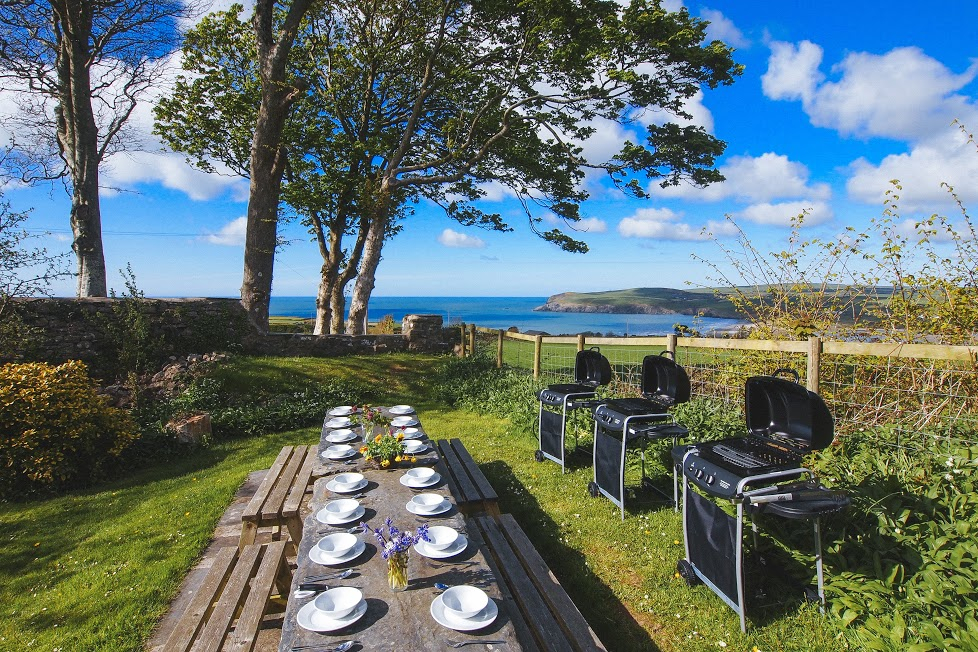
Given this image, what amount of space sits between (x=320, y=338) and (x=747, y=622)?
35.2ft

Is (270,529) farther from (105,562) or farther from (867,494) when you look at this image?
(867,494)

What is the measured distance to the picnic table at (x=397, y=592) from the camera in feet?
5.57

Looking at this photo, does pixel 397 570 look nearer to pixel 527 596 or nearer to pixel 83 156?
pixel 527 596

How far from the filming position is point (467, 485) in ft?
12.7

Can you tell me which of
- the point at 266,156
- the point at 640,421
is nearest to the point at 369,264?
the point at 266,156

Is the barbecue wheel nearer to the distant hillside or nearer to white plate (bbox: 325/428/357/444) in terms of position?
white plate (bbox: 325/428/357/444)

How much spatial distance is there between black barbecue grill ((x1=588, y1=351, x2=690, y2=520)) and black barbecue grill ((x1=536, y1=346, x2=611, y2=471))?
689 millimetres

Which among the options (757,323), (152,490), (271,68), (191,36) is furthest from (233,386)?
(191,36)

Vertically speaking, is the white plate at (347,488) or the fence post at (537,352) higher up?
the fence post at (537,352)

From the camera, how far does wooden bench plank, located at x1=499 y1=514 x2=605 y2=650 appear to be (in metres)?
2.19

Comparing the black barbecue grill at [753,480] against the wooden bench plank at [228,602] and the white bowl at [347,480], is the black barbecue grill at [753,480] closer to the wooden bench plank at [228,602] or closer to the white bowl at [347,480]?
the white bowl at [347,480]

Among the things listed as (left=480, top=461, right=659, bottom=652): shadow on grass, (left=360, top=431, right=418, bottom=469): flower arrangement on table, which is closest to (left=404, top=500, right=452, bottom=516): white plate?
(left=360, top=431, right=418, bottom=469): flower arrangement on table

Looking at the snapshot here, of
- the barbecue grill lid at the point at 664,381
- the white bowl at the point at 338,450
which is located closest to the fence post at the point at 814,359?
the barbecue grill lid at the point at 664,381

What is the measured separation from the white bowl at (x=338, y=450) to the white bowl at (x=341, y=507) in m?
0.88
